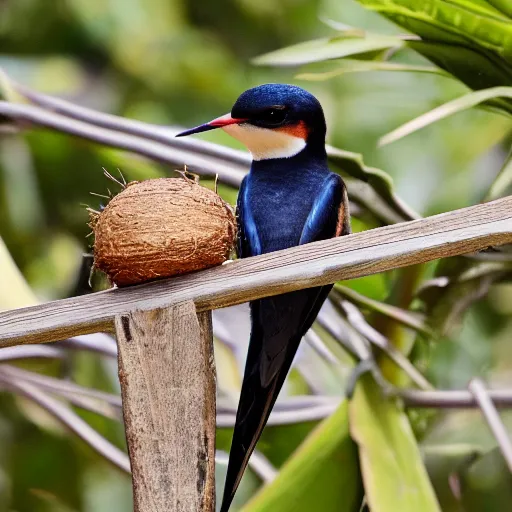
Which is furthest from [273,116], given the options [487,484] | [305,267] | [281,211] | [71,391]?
[487,484]

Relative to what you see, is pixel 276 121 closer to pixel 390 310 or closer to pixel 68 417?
pixel 390 310

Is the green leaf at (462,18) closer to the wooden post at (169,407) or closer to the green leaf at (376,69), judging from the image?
the green leaf at (376,69)

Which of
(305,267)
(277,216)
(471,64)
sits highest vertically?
(471,64)

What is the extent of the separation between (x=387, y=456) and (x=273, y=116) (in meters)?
0.54

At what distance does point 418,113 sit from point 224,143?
17.4 inches

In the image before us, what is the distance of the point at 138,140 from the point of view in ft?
4.49

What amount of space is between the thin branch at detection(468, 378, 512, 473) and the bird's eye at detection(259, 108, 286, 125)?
640mm

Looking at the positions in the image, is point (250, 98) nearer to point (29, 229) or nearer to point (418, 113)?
point (418, 113)

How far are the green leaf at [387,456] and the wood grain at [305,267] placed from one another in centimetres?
44

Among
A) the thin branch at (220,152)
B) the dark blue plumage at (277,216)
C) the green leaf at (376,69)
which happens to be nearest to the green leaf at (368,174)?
the thin branch at (220,152)

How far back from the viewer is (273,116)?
985 mm

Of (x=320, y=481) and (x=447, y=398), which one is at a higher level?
(x=447, y=398)

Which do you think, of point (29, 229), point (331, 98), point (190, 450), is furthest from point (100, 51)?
point (190, 450)

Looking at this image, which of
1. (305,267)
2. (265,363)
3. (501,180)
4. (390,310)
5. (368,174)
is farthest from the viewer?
(390,310)
